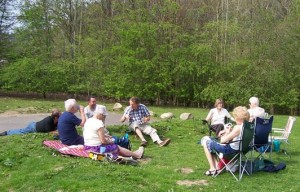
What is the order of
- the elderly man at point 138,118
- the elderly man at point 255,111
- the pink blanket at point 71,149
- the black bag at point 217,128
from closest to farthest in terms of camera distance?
the pink blanket at point 71,149 < the elderly man at point 255,111 < the elderly man at point 138,118 < the black bag at point 217,128

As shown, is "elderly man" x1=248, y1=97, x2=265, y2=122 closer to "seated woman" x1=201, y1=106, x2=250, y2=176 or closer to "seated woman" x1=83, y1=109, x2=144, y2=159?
"seated woman" x1=201, y1=106, x2=250, y2=176

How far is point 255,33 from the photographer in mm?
24578

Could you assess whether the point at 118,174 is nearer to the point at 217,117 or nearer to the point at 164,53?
the point at 217,117

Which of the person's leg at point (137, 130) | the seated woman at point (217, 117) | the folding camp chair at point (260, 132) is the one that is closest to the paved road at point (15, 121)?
the person's leg at point (137, 130)

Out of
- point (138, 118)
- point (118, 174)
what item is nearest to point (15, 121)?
point (138, 118)

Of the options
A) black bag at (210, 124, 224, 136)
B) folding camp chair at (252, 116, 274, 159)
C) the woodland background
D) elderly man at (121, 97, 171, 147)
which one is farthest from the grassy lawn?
the woodland background

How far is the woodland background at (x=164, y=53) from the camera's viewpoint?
23.9 meters

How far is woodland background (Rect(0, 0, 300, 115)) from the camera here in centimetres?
2392

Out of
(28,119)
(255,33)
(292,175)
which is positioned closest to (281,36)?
(255,33)

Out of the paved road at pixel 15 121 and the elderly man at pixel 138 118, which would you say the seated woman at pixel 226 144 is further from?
the paved road at pixel 15 121

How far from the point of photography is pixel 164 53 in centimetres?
2570

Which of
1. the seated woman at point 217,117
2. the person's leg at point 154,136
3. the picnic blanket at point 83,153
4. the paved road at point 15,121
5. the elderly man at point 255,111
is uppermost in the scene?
the elderly man at point 255,111

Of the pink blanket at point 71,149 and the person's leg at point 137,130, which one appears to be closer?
the pink blanket at point 71,149

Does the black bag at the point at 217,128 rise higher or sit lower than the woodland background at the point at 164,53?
lower
